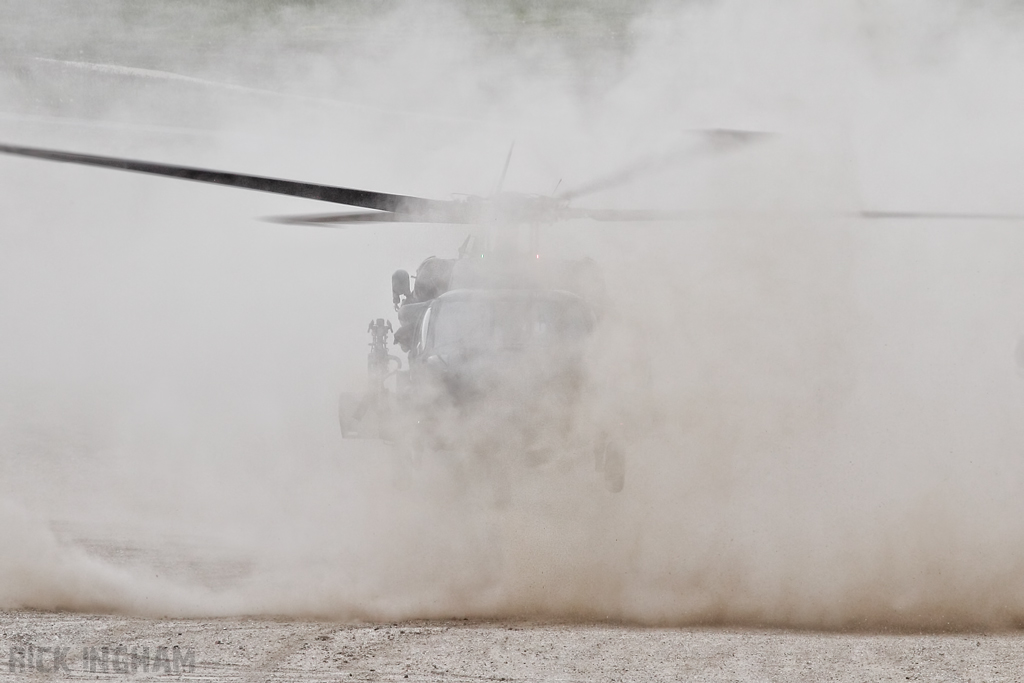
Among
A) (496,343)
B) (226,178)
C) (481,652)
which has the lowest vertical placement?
(481,652)

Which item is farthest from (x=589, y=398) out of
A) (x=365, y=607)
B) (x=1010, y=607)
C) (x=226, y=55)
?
(x=226, y=55)

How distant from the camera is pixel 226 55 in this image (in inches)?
652

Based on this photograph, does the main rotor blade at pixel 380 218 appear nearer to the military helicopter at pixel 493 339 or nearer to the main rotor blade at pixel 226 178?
the military helicopter at pixel 493 339

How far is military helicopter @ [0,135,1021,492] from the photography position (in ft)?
17.9

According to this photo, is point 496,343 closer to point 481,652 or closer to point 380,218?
point 380,218

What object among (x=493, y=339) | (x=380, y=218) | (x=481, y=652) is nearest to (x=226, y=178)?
(x=380, y=218)

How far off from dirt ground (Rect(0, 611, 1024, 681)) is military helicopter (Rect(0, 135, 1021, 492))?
1.05 metres

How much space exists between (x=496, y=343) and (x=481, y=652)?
166 centimetres

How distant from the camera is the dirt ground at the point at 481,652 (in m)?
4.39

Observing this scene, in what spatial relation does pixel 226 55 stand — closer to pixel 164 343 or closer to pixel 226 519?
pixel 164 343

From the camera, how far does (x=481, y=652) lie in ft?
15.4

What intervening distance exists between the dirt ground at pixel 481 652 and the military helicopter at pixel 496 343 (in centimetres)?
105

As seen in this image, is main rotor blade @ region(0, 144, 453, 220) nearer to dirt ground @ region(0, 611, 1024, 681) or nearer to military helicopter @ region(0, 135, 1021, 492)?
military helicopter @ region(0, 135, 1021, 492)

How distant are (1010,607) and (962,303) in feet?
9.65
